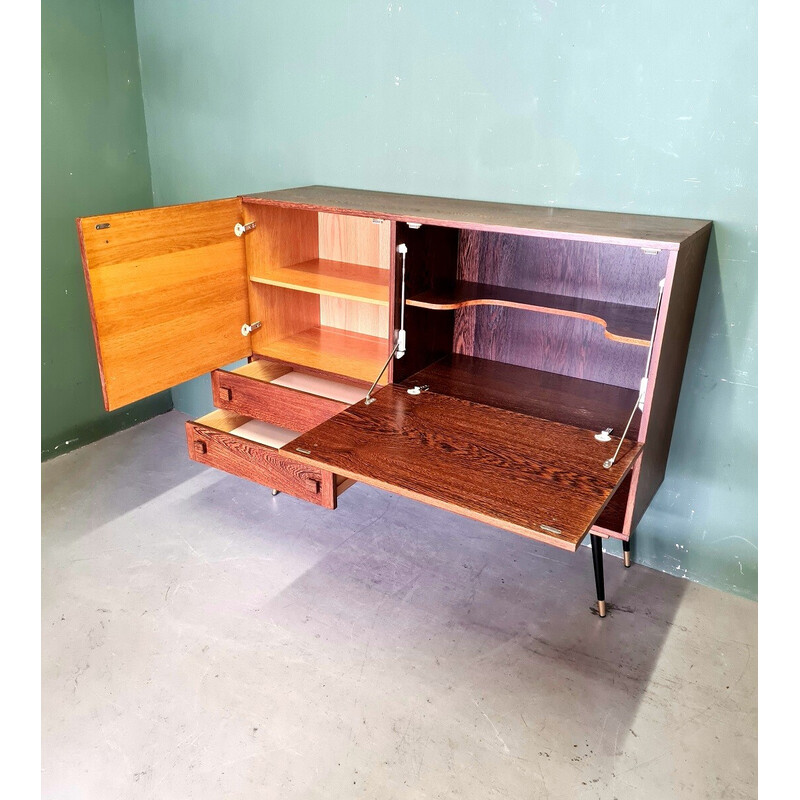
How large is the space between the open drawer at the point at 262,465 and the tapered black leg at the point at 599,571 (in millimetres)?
734

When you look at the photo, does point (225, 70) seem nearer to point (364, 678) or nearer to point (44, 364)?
point (44, 364)

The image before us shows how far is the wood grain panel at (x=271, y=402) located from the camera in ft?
7.32

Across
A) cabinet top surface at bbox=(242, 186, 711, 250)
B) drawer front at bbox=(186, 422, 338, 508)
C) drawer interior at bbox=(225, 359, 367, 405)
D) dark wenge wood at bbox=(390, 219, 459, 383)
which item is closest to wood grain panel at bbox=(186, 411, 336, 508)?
drawer front at bbox=(186, 422, 338, 508)

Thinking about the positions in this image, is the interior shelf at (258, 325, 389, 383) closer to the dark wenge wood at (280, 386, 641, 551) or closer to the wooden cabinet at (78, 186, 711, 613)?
the wooden cabinet at (78, 186, 711, 613)

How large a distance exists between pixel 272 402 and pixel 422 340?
1.78ft

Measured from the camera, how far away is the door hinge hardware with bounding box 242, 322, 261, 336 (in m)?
2.38

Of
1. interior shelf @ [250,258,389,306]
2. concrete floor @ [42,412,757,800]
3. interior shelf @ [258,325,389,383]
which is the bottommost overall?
concrete floor @ [42,412,757,800]

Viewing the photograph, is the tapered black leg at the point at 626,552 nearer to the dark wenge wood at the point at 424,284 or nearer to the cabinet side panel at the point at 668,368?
the cabinet side panel at the point at 668,368

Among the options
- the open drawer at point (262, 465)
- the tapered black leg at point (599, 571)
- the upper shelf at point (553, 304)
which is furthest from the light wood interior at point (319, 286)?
the tapered black leg at point (599, 571)

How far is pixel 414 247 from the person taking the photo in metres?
2.07

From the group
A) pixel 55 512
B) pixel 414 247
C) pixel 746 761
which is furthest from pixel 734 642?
pixel 55 512

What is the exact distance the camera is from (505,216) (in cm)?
194

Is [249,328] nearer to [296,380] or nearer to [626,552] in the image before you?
[296,380]

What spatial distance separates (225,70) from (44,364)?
140cm
